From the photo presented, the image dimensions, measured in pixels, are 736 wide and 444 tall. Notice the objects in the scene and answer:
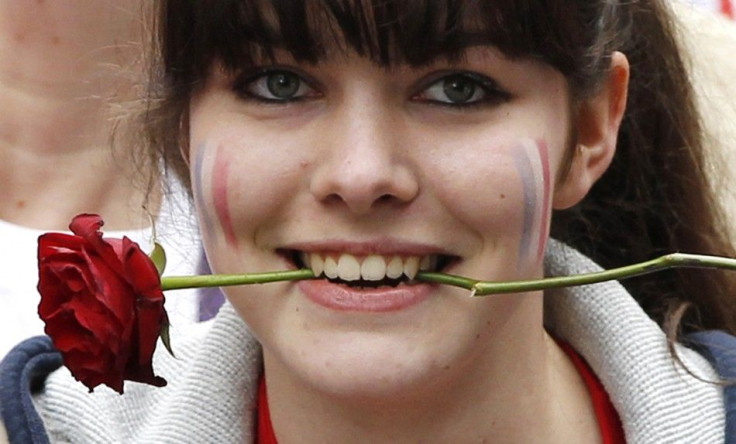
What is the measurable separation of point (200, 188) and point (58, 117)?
0.78 metres

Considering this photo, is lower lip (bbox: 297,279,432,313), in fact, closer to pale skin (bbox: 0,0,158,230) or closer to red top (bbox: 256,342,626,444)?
red top (bbox: 256,342,626,444)

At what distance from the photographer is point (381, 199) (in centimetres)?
131

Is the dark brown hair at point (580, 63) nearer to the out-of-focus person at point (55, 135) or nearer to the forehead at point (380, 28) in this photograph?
the forehead at point (380, 28)

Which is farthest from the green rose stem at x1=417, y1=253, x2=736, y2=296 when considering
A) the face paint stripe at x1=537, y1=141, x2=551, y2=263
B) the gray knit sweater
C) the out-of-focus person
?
the out-of-focus person

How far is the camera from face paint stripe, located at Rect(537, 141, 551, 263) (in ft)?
4.57

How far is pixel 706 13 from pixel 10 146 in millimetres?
1000

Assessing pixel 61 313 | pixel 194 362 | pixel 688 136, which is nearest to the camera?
pixel 61 313

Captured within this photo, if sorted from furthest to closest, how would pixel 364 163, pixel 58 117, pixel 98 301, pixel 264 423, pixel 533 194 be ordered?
1. pixel 58 117
2. pixel 264 423
3. pixel 533 194
4. pixel 364 163
5. pixel 98 301

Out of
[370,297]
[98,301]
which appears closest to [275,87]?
[370,297]

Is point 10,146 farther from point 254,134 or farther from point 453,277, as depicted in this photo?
point 453,277

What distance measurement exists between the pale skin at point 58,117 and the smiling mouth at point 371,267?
2.44ft

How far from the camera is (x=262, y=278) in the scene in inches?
49.5

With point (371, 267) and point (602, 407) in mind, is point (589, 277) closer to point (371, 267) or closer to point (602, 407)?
point (371, 267)

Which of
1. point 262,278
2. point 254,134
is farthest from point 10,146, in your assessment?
point 262,278
